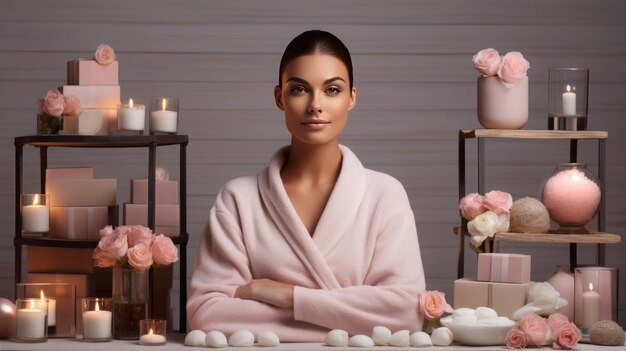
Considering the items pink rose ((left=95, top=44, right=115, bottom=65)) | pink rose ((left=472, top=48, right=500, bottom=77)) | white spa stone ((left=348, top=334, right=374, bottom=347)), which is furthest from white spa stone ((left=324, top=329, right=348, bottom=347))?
pink rose ((left=95, top=44, right=115, bottom=65))

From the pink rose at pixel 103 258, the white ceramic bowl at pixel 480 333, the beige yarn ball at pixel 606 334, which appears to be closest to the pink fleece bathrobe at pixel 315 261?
the white ceramic bowl at pixel 480 333

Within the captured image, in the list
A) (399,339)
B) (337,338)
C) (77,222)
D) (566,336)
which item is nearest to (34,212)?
(77,222)

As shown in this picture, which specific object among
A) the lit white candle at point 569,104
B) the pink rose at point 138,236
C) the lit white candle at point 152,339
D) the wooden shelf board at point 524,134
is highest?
the lit white candle at point 569,104

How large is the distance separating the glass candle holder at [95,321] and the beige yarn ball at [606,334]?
1.16m

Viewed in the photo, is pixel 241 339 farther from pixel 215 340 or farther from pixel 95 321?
pixel 95 321

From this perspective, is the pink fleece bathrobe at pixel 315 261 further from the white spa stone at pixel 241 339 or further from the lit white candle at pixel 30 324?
the lit white candle at pixel 30 324

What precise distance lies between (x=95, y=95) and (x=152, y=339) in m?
0.80

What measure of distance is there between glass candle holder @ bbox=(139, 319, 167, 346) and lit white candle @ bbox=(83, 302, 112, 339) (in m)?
0.09

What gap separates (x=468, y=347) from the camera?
2.64m

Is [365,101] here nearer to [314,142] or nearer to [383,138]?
[383,138]

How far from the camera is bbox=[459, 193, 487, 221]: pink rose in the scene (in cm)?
303

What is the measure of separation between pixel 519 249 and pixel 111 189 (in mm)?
1926

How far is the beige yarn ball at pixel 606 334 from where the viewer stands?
8.86 ft

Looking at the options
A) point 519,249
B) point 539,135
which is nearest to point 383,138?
point 519,249
